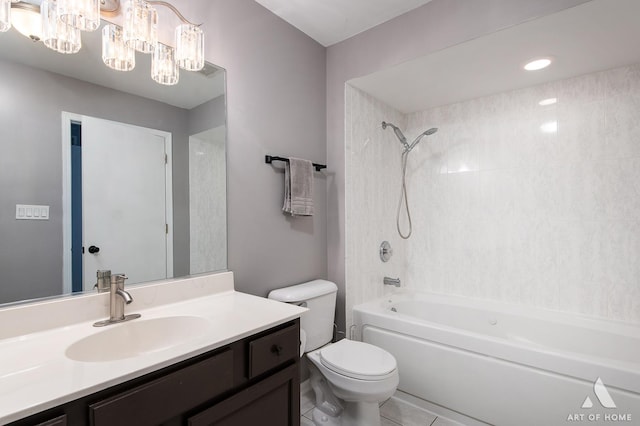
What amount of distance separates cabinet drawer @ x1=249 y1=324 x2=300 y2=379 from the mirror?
62 centimetres

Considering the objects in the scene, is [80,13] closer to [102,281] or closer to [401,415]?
[102,281]

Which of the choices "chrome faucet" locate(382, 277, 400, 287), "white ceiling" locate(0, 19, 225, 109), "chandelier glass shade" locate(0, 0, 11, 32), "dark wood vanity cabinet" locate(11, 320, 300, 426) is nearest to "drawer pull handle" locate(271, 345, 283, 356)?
"dark wood vanity cabinet" locate(11, 320, 300, 426)

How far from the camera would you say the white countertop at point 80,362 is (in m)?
0.71

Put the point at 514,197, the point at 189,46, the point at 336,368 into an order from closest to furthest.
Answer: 1. the point at 189,46
2. the point at 336,368
3. the point at 514,197

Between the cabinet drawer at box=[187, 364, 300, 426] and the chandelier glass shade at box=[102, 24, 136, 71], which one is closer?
the cabinet drawer at box=[187, 364, 300, 426]

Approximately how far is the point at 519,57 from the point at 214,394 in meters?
2.40

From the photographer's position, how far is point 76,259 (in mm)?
1211

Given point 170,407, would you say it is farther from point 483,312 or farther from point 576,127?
point 576,127

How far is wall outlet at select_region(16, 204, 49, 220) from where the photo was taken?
1091mm

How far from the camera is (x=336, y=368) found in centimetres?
166

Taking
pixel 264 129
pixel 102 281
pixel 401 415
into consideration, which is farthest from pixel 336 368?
pixel 264 129

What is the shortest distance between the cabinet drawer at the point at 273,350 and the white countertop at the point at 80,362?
47mm

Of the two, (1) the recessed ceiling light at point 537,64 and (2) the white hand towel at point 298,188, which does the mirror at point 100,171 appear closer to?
(2) the white hand towel at point 298,188

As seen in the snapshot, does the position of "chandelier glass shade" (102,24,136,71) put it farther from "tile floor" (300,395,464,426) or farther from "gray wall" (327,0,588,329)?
"tile floor" (300,395,464,426)
